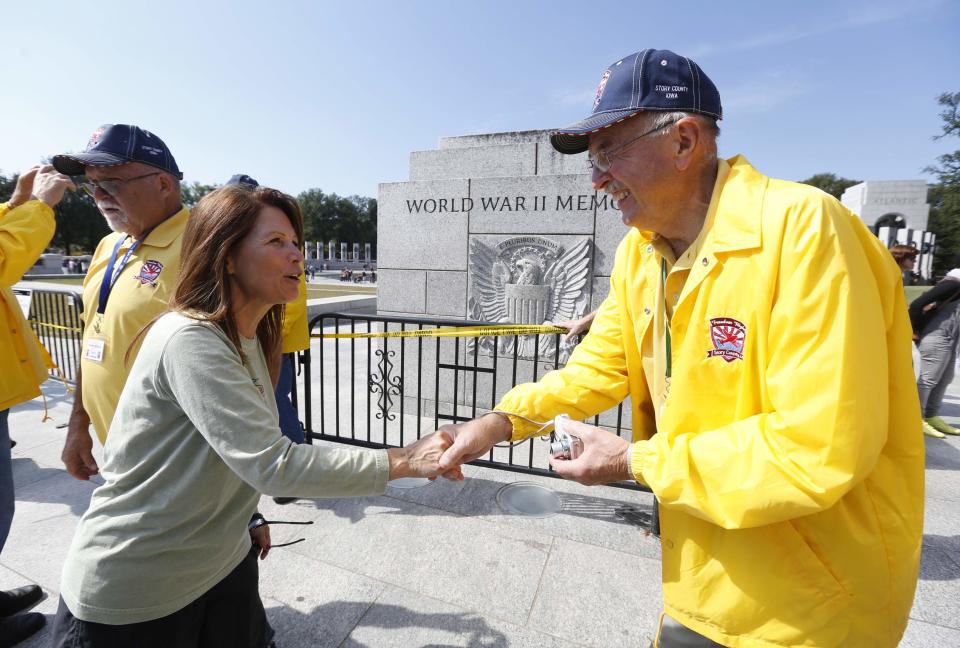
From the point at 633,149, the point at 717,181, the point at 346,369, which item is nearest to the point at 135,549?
the point at 633,149

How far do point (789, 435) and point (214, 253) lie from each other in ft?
5.50

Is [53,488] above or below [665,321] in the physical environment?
below

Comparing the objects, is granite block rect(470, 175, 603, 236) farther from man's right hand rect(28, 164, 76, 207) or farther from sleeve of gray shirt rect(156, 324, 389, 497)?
sleeve of gray shirt rect(156, 324, 389, 497)

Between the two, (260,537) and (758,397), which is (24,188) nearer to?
(260,537)

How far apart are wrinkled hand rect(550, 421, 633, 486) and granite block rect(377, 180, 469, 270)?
16.2ft

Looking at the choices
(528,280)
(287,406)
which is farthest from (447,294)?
(287,406)

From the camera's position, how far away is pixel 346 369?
9062 millimetres

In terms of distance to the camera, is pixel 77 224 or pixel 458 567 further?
pixel 77 224

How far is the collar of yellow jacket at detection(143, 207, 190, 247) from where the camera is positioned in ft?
8.05

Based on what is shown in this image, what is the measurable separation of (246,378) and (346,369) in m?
7.87

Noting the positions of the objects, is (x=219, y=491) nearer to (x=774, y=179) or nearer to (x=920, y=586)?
(x=774, y=179)

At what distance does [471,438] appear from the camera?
1.81m

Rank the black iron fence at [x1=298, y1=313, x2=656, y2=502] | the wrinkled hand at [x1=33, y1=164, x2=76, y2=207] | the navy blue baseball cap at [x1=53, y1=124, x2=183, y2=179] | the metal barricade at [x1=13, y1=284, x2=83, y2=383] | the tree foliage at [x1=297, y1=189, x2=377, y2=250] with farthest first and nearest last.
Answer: the tree foliage at [x1=297, y1=189, x2=377, y2=250], the metal barricade at [x1=13, y1=284, x2=83, y2=383], the black iron fence at [x1=298, y1=313, x2=656, y2=502], the wrinkled hand at [x1=33, y1=164, x2=76, y2=207], the navy blue baseball cap at [x1=53, y1=124, x2=183, y2=179]

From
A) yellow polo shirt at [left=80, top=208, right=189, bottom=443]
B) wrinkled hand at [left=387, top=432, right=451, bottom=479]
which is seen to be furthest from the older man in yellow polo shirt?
wrinkled hand at [left=387, top=432, right=451, bottom=479]
